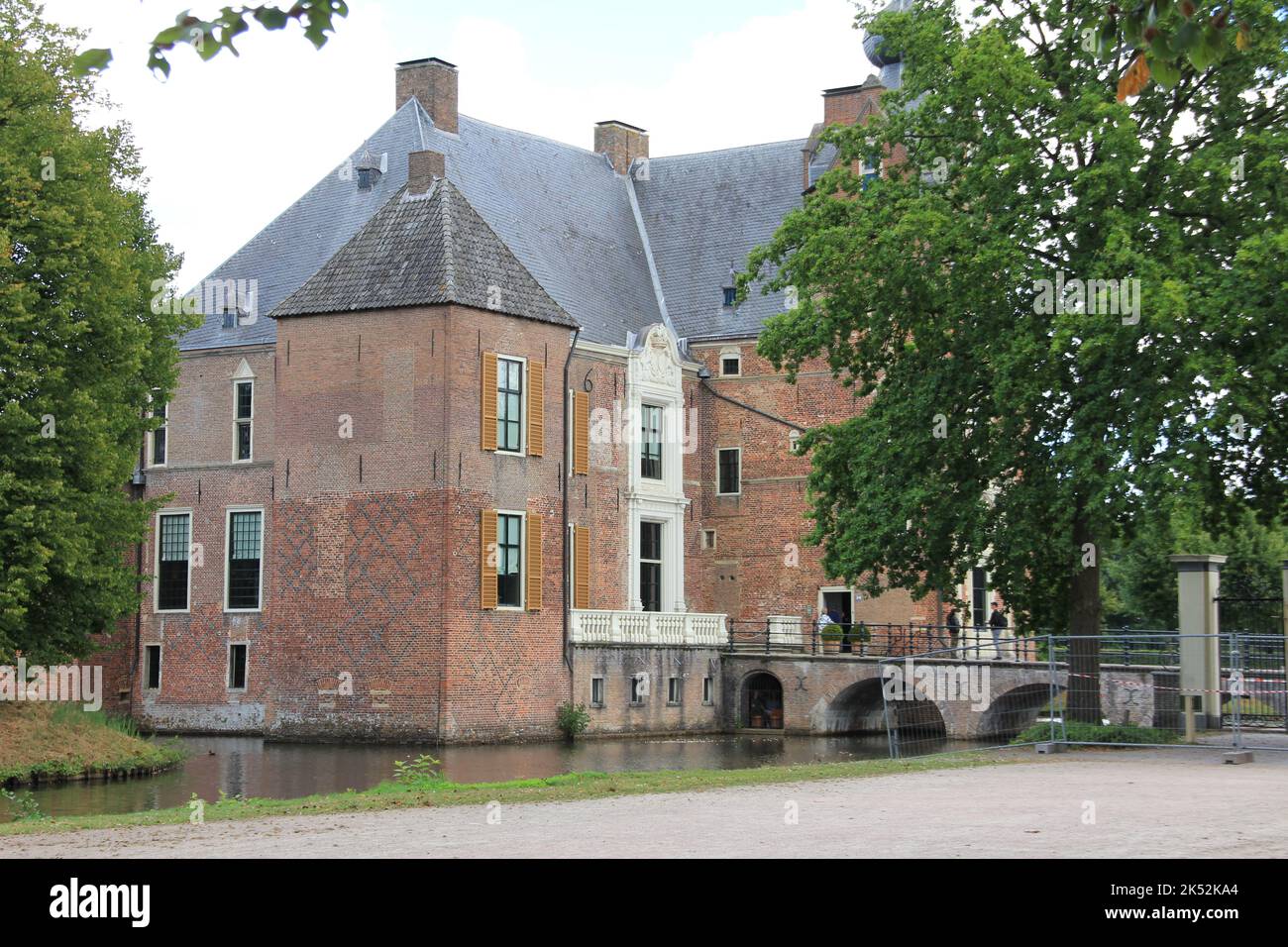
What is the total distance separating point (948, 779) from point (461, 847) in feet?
24.0

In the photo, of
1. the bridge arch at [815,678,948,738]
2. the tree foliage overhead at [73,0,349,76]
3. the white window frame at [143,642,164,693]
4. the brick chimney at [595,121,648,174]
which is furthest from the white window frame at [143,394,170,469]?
the tree foliage overhead at [73,0,349,76]

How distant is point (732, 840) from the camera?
10.7 m

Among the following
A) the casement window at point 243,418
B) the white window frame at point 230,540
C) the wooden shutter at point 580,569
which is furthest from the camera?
the casement window at point 243,418

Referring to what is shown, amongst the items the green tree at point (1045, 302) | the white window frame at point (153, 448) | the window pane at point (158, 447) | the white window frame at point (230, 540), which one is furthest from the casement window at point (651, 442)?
the green tree at point (1045, 302)

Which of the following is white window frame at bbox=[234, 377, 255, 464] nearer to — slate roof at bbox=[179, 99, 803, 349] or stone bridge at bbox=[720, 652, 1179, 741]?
slate roof at bbox=[179, 99, 803, 349]

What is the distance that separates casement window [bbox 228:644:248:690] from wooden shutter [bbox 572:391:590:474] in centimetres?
870

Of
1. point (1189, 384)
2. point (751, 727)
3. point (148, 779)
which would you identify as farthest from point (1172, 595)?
point (148, 779)

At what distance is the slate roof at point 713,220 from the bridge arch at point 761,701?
29.3 feet

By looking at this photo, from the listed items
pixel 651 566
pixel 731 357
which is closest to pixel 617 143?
pixel 731 357

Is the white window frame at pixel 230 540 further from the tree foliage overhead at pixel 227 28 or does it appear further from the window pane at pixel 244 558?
the tree foliage overhead at pixel 227 28

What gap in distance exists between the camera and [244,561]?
126 ft

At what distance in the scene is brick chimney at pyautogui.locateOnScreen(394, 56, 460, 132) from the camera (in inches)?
1587

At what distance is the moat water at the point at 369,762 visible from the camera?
21.9 m

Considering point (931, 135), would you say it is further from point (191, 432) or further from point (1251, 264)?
point (191, 432)
